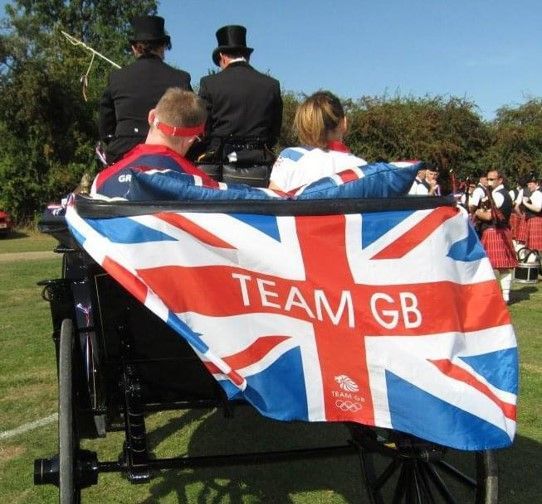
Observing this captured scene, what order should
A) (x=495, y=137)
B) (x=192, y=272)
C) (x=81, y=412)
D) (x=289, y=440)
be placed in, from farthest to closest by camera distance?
(x=495, y=137)
(x=289, y=440)
(x=81, y=412)
(x=192, y=272)

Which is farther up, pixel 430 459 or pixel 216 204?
pixel 216 204

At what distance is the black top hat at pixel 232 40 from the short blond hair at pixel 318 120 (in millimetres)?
1551

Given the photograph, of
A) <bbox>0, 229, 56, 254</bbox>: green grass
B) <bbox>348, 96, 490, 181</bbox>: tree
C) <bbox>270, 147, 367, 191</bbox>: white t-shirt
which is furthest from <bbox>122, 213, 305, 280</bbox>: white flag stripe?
<bbox>348, 96, 490, 181</bbox>: tree

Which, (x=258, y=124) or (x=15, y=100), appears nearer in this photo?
(x=258, y=124)

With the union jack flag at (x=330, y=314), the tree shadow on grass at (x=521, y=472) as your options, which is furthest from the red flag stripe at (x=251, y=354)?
the tree shadow on grass at (x=521, y=472)

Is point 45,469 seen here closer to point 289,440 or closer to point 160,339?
point 160,339

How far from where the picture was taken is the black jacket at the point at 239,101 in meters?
4.55

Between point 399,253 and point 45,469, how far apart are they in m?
1.39

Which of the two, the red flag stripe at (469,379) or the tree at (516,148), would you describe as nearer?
the red flag stripe at (469,379)

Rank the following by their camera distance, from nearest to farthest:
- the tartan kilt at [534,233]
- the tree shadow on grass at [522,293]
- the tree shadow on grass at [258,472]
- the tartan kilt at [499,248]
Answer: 1. the tree shadow on grass at [258,472]
2. the tartan kilt at [499,248]
3. the tree shadow on grass at [522,293]
4. the tartan kilt at [534,233]

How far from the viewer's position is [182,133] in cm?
277

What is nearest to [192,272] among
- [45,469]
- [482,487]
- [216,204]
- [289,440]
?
[216,204]

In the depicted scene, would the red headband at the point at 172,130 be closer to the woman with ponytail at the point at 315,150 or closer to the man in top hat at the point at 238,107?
the woman with ponytail at the point at 315,150

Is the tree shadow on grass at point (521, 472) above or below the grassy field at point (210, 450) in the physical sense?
below
